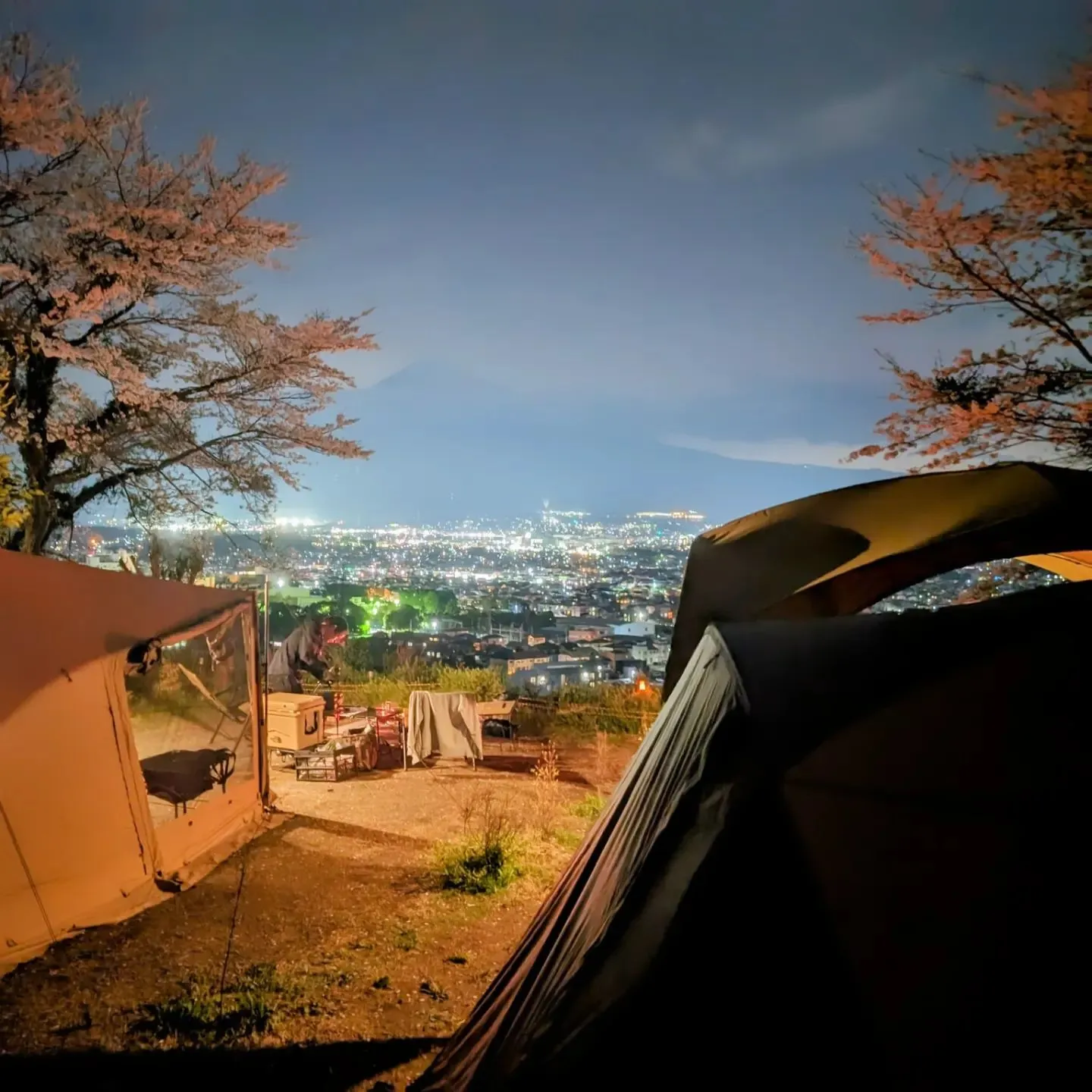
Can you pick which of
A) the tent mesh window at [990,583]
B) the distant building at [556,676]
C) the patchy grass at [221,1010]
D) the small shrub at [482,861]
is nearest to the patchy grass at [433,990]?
the patchy grass at [221,1010]

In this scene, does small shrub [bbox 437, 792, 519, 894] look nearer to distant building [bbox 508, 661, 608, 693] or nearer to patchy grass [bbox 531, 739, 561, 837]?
patchy grass [bbox 531, 739, 561, 837]

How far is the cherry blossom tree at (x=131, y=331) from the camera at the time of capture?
8703 mm

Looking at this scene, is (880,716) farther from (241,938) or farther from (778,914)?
(241,938)

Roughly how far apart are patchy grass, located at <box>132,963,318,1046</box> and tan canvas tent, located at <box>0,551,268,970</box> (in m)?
1.00

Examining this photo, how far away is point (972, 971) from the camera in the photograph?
1.33 m

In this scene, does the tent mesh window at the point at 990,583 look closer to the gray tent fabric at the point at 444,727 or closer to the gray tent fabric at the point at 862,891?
the gray tent fabric at the point at 444,727

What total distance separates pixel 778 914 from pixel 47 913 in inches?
169

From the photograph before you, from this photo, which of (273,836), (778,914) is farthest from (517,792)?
(778,914)

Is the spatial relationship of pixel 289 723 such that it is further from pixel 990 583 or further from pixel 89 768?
pixel 990 583

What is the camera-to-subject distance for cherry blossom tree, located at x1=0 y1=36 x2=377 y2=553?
28.6ft

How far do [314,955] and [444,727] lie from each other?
4.12 meters

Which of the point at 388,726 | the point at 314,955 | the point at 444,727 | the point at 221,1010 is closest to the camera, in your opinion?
the point at 221,1010

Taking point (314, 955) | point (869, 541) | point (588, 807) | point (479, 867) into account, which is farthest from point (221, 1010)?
point (869, 541)

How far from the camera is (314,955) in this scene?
4.07 meters
